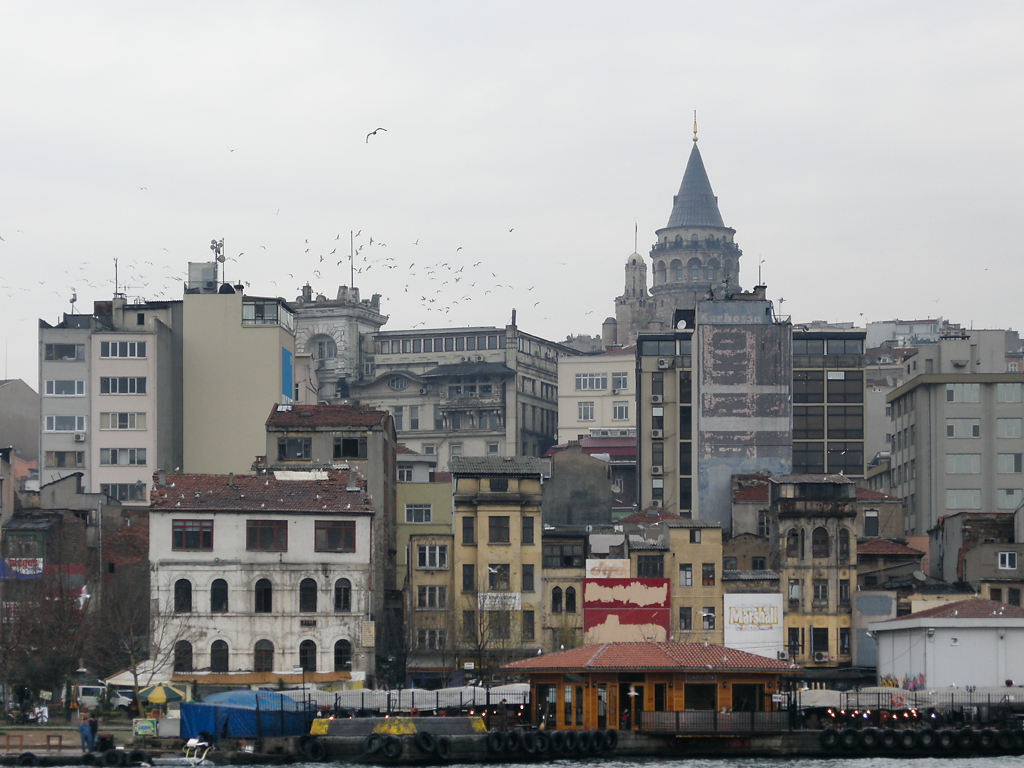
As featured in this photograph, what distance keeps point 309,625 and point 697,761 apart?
25.5m

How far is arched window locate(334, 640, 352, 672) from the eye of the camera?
98312 mm

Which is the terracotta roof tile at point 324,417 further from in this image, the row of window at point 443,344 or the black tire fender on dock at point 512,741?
the row of window at point 443,344

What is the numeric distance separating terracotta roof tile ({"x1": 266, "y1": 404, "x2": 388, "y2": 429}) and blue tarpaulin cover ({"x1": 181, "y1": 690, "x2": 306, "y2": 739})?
30.7 m

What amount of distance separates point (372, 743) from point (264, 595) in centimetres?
2106

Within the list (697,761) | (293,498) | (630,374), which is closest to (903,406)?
(630,374)

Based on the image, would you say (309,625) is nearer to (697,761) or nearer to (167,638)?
(167,638)

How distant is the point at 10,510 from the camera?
114m

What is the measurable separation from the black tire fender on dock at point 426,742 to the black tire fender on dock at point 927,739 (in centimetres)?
1961

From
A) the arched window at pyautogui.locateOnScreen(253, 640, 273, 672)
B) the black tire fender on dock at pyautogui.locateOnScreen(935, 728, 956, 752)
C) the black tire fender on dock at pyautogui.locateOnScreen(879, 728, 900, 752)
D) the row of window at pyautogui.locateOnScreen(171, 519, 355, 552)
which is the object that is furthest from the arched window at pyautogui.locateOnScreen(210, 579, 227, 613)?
the black tire fender on dock at pyautogui.locateOnScreen(935, 728, 956, 752)

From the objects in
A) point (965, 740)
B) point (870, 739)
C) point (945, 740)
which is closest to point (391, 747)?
point (870, 739)

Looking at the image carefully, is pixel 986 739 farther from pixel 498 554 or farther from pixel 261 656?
pixel 261 656

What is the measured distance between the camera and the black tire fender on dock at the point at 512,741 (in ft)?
259

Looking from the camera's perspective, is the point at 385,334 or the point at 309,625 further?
the point at 385,334

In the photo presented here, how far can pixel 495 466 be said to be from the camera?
4309 inches
